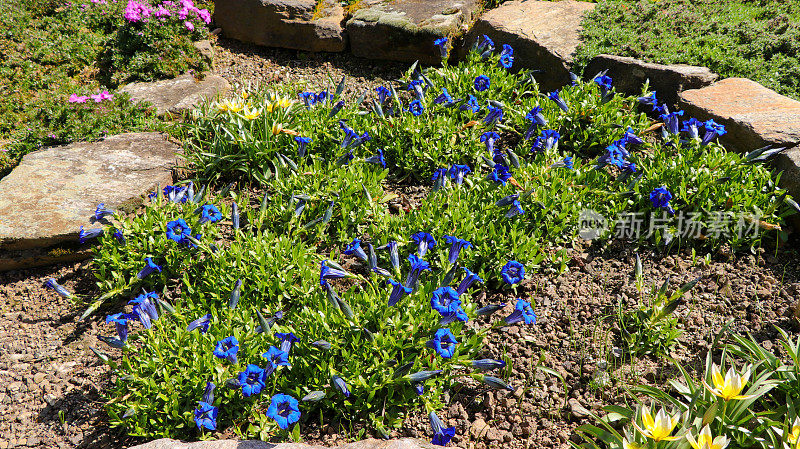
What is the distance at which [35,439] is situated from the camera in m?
3.13

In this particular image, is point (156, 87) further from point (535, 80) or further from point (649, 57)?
point (649, 57)

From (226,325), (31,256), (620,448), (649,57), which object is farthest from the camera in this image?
(649,57)

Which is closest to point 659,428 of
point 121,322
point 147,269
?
point 121,322

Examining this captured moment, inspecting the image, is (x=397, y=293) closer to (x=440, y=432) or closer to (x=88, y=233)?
(x=440, y=432)

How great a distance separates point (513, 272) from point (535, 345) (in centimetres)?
49

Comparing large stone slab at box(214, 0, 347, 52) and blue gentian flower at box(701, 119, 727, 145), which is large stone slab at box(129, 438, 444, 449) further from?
large stone slab at box(214, 0, 347, 52)

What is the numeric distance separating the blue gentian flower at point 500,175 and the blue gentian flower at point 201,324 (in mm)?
2244

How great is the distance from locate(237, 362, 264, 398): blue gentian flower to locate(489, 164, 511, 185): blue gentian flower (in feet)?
7.34

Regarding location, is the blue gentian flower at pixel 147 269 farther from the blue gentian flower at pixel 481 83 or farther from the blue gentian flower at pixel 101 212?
the blue gentian flower at pixel 481 83

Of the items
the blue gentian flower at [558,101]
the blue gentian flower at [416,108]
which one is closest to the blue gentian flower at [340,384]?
the blue gentian flower at [416,108]

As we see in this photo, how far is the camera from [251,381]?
290cm

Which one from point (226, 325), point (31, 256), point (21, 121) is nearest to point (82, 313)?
point (31, 256)

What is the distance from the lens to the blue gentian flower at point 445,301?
117 inches

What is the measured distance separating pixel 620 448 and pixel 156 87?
568 cm
